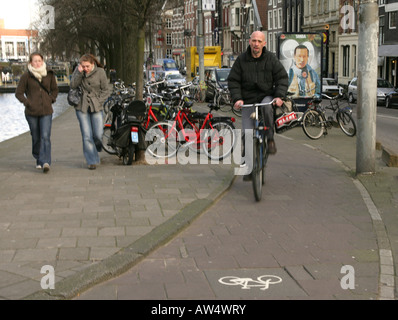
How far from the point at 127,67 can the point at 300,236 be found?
24545 millimetres

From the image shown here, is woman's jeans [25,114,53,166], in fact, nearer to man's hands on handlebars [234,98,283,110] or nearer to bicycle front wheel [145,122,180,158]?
bicycle front wheel [145,122,180,158]

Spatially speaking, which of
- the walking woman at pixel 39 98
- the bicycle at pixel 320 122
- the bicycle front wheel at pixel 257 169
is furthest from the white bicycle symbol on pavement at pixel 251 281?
the bicycle at pixel 320 122

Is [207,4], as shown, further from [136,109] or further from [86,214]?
[86,214]

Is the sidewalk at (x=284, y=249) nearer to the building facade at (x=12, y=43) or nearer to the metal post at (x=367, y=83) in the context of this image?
the metal post at (x=367, y=83)

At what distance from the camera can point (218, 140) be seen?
1129cm

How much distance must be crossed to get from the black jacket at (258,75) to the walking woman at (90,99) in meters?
2.57

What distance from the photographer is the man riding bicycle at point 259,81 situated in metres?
8.06

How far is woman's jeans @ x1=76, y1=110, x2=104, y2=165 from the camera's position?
10.1 metres

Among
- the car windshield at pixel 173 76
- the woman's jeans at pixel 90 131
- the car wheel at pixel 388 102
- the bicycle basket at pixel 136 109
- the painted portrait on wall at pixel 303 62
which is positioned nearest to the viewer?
the woman's jeans at pixel 90 131

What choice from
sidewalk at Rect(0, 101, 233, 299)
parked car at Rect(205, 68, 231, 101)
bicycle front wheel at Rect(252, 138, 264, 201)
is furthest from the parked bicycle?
parked car at Rect(205, 68, 231, 101)

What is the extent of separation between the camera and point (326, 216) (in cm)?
696

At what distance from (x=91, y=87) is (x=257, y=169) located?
347 cm

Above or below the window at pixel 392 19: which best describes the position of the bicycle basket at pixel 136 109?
below
